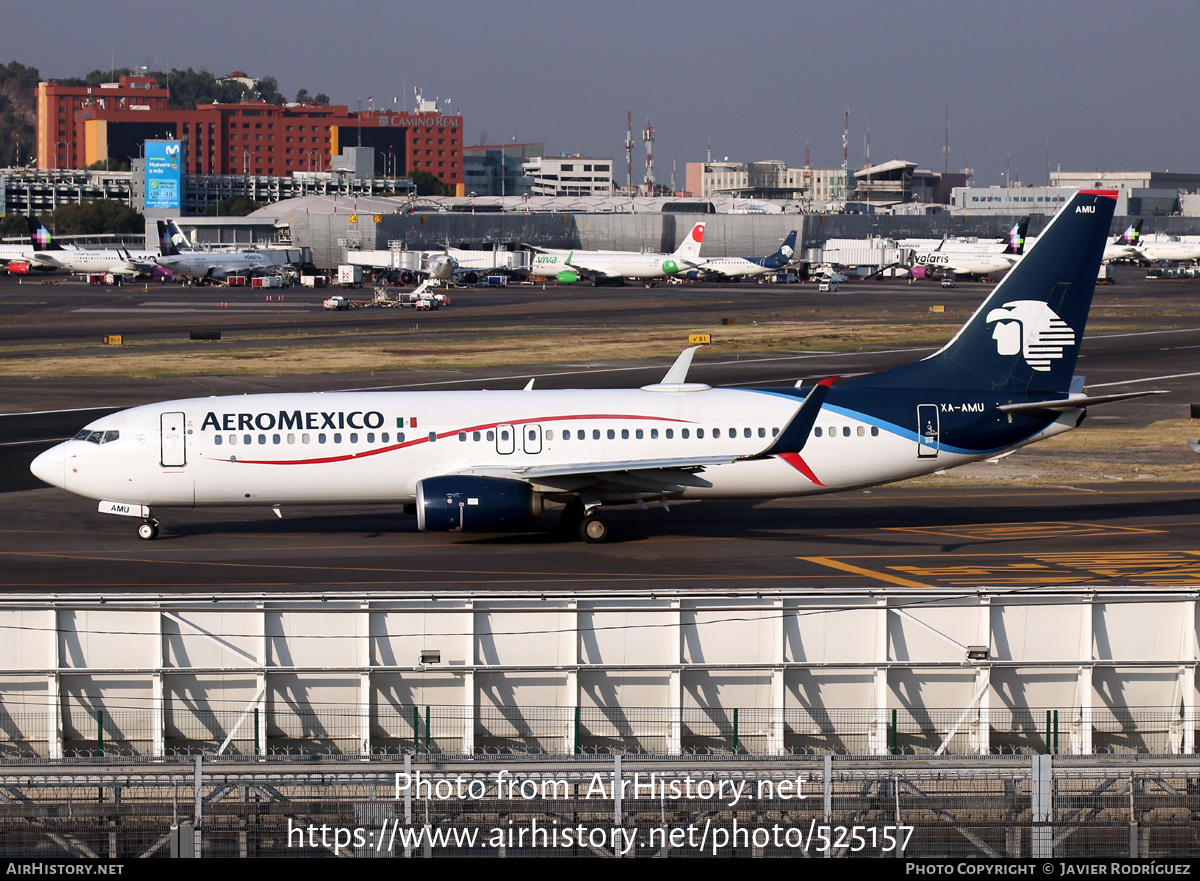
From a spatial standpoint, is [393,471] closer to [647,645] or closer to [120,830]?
[647,645]

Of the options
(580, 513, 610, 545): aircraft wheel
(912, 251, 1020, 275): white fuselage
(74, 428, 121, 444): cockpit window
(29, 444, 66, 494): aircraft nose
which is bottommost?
(580, 513, 610, 545): aircraft wheel

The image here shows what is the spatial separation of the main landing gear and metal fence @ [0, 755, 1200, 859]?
67.8ft

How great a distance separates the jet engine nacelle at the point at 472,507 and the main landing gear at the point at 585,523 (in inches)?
94.8

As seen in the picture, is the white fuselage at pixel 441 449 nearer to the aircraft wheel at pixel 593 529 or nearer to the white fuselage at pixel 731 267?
the aircraft wheel at pixel 593 529

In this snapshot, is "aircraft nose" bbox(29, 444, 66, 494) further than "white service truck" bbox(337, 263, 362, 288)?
No

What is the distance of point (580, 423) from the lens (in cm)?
4034

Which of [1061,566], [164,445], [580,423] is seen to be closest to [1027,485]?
[1061,566]

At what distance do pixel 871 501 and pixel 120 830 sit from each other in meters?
34.3

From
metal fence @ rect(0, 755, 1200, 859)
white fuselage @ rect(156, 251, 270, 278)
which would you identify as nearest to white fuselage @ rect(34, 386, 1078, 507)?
metal fence @ rect(0, 755, 1200, 859)

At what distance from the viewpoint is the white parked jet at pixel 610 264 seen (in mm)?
184000

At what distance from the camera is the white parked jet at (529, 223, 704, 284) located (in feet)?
604

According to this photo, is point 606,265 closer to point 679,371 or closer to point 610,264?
point 610,264

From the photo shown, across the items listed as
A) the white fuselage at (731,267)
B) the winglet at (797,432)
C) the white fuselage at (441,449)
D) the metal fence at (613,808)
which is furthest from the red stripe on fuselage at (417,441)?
the white fuselage at (731,267)

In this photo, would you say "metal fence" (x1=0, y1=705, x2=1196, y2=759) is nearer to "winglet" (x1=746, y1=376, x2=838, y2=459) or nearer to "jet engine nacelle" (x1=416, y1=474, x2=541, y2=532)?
"winglet" (x1=746, y1=376, x2=838, y2=459)
